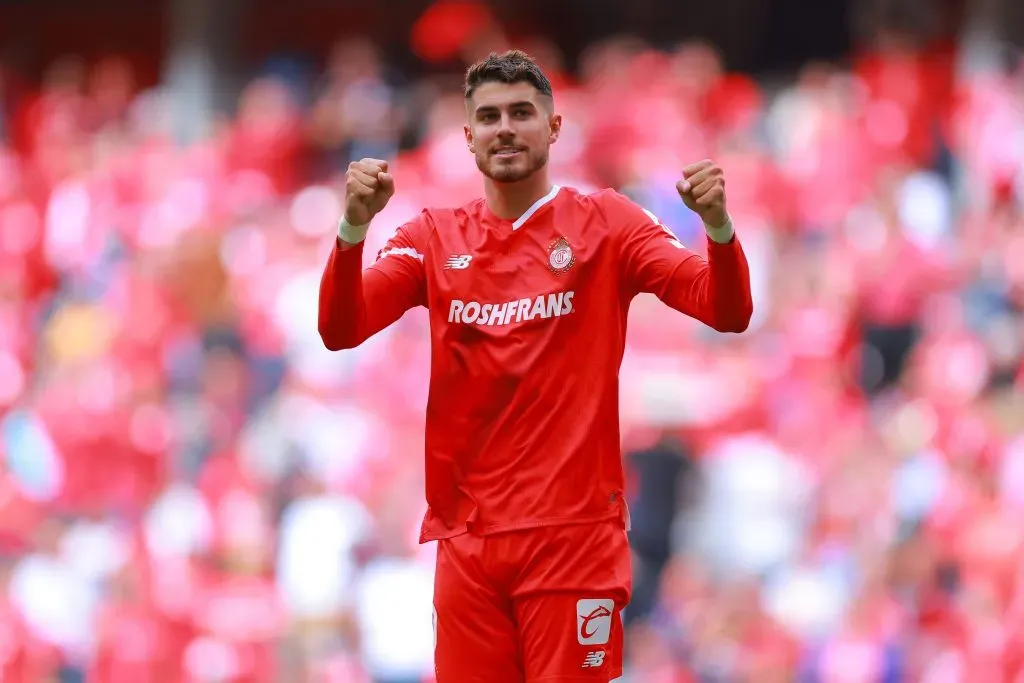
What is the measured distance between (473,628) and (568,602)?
240 mm

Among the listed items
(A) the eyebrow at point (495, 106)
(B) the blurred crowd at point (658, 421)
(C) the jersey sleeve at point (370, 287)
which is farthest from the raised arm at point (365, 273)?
(B) the blurred crowd at point (658, 421)

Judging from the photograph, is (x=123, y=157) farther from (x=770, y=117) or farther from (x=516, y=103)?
(x=516, y=103)

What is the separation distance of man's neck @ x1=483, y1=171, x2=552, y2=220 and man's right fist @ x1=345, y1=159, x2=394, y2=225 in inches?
14.3

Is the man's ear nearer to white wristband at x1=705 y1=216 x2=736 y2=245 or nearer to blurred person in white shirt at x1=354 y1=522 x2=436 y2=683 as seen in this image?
white wristband at x1=705 y1=216 x2=736 y2=245

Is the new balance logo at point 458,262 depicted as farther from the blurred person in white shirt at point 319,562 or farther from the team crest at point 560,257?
the blurred person in white shirt at point 319,562

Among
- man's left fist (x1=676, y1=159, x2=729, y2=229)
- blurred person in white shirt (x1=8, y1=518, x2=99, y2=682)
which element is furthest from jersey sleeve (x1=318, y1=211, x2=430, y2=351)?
blurred person in white shirt (x1=8, y1=518, x2=99, y2=682)

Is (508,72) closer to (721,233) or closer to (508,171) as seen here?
(508,171)

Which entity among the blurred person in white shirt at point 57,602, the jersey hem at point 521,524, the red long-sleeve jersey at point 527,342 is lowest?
the blurred person in white shirt at point 57,602

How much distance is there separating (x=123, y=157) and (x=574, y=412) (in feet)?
33.3

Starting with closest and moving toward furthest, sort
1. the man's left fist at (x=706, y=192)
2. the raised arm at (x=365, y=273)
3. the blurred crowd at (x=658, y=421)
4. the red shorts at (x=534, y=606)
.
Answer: the man's left fist at (x=706, y=192)
the raised arm at (x=365, y=273)
the red shorts at (x=534, y=606)
the blurred crowd at (x=658, y=421)

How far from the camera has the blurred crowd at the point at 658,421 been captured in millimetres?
8195

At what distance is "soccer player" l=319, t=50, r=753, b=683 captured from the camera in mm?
4125

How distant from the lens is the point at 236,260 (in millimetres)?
12070

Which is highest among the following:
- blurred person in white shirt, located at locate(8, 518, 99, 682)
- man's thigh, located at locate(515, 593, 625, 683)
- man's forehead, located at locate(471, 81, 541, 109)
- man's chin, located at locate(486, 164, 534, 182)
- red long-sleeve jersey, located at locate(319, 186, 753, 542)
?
man's forehead, located at locate(471, 81, 541, 109)
